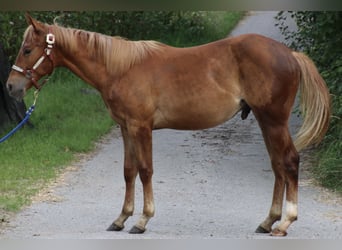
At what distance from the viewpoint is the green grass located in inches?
310

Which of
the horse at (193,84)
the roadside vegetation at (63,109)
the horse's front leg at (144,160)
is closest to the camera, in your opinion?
the horse at (193,84)

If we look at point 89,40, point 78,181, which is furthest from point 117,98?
point 78,181

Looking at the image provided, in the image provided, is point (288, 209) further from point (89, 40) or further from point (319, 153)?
point (319, 153)

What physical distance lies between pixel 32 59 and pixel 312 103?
2.24 meters

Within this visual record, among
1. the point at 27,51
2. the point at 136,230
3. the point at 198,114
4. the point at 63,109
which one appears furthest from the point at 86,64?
the point at 63,109

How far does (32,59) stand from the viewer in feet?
17.8

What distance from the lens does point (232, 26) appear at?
61.7 ft

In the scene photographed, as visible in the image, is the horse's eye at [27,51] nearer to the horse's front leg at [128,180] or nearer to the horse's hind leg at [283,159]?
the horse's front leg at [128,180]

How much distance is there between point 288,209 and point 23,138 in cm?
581

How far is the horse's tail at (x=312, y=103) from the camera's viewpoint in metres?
5.40

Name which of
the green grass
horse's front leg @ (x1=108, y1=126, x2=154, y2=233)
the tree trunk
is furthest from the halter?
the tree trunk

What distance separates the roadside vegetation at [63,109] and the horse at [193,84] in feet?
5.04

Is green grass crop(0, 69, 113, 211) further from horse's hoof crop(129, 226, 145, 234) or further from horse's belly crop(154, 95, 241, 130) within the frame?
horse's belly crop(154, 95, 241, 130)

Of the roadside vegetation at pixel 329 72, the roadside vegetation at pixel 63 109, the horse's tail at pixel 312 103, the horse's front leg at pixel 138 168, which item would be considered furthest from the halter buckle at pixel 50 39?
the roadside vegetation at pixel 329 72
